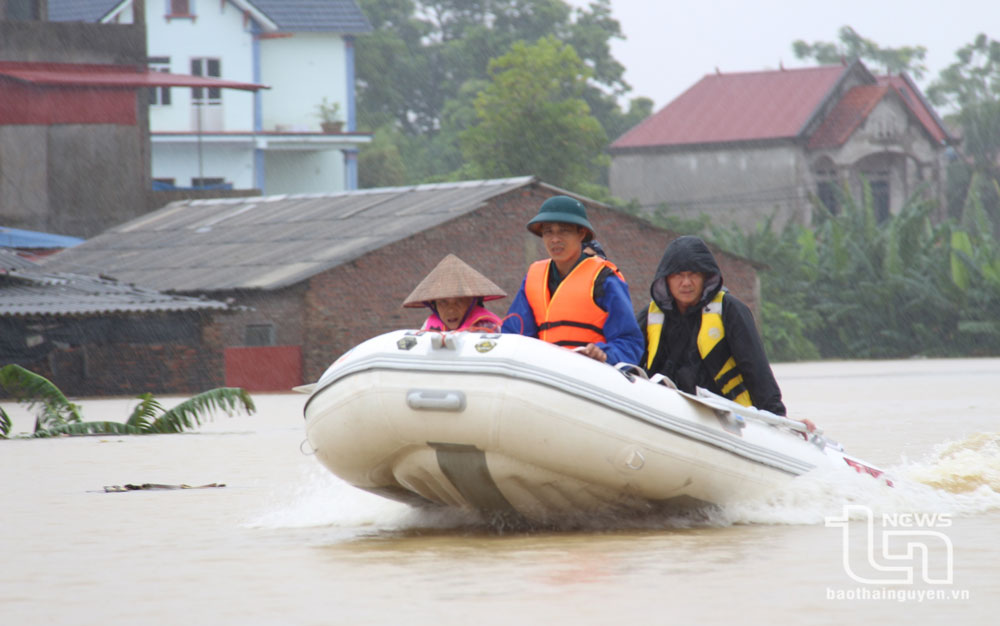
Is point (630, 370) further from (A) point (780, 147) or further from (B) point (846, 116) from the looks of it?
(B) point (846, 116)

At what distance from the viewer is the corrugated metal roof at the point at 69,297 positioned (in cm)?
2908

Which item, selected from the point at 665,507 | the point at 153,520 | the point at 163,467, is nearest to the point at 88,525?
the point at 153,520

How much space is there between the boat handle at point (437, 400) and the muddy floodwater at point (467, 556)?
70 cm

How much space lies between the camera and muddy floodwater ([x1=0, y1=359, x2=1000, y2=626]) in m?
6.54

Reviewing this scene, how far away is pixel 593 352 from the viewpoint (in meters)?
8.78

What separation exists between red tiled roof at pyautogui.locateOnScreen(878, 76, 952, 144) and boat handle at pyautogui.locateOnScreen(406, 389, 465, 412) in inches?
2202

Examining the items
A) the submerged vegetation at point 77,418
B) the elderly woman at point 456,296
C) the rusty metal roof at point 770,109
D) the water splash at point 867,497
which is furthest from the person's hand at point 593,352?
the rusty metal roof at point 770,109

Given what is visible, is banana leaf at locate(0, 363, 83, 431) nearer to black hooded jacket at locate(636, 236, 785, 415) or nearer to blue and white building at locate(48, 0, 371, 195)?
black hooded jacket at locate(636, 236, 785, 415)

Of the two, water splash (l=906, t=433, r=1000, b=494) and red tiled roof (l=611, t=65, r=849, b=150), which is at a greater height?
red tiled roof (l=611, t=65, r=849, b=150)

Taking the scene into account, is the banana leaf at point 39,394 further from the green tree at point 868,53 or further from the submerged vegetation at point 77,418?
the green tree at point 868,53

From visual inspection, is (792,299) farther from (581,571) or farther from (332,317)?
(581,571)

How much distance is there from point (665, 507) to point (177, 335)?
23.5 metres

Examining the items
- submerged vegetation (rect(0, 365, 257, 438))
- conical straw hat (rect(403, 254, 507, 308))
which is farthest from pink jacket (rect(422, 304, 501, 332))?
submerged vegetation (rect(0, 365, 257, 438))

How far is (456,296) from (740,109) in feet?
183
